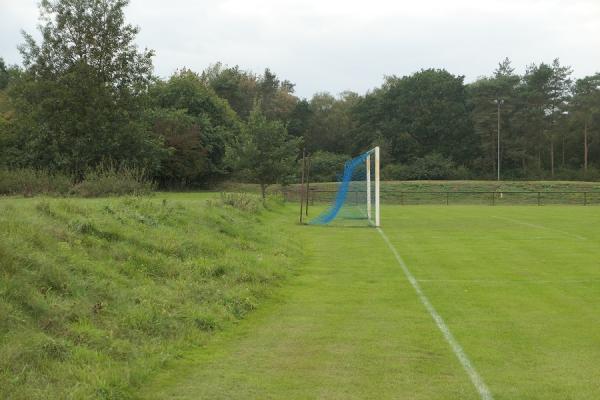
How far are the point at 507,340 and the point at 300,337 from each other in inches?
98.1

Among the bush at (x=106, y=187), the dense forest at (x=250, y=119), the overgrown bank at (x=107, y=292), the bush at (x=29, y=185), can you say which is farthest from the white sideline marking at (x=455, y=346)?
the dense forest at (x=250, y=119)

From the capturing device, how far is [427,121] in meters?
85.2

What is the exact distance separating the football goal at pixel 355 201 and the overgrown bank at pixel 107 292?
12038 mm

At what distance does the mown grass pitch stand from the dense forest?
2458cm

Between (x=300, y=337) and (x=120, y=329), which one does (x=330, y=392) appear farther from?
(x=120, y=329)

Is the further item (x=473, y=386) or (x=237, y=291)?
(x=237, y=291)

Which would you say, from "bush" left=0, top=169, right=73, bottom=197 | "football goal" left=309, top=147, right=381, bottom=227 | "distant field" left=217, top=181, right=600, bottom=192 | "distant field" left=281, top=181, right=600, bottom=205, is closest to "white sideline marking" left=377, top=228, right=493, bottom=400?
"football goal" left=309, top=147, right=381, bottom=227

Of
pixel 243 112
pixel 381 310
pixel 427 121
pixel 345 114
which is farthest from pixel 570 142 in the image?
pixel 381 310

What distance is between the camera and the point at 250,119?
40.8 metres

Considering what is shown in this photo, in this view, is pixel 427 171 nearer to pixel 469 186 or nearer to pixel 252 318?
pixel 469 186

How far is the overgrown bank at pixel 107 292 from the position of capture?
545cm

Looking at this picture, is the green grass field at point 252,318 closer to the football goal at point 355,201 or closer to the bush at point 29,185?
the bush at point 29,185

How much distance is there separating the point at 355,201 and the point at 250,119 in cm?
887

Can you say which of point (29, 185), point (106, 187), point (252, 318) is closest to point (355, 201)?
point (106, 187)
